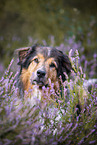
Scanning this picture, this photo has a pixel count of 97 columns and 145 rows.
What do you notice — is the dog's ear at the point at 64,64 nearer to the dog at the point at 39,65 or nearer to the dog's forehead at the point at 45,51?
the dog at the point at 39,65

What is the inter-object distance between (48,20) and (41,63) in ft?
20.0

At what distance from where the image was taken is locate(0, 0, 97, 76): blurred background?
7.97 meters

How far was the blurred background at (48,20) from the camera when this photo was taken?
7969 mm

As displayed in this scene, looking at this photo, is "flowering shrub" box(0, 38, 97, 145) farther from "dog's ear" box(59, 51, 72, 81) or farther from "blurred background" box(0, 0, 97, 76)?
"blurred background" box(0, 0, 97, 76)

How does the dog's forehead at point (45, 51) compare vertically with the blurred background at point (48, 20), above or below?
below

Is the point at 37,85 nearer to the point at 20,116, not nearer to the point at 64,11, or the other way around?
the point at 20,116

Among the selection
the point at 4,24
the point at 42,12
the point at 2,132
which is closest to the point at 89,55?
the point at 42,12

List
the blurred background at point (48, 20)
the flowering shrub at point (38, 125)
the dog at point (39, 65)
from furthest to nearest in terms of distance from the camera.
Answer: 1. the blurred background at point (48, 20)
2. the dog at point (39, 65)
3. the flowering shrub at point (38, 125)

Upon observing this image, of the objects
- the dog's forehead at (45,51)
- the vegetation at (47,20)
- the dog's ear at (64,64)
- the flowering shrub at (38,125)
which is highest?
the vegetation at (47,20)

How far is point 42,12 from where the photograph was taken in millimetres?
8867

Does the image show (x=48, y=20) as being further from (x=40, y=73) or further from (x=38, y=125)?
(x=38, y=125)

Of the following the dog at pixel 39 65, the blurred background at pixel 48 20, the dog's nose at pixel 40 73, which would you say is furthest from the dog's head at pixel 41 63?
the blurred background at pixel 48 20

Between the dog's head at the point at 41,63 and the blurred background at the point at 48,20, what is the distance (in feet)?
13.7

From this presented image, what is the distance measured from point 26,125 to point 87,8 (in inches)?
347
